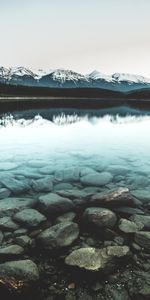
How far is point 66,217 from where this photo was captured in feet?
26.6

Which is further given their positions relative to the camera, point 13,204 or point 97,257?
point 13,204

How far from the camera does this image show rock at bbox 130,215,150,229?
779cm

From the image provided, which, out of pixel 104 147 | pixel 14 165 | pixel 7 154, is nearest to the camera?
pixel 14 165

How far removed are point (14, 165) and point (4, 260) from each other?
8156 millimetres

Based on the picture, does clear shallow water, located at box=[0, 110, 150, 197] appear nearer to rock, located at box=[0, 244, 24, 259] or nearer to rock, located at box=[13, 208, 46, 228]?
rock, located at box=[13, 208, 46, 228]

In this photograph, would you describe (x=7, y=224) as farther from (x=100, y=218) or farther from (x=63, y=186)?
(x=63, y=186)

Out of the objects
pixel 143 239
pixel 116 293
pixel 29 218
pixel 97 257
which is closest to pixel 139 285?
pixel 116 293

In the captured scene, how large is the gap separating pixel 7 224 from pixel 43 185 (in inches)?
134

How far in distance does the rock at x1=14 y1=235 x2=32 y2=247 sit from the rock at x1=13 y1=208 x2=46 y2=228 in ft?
1.67

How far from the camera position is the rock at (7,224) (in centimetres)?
750

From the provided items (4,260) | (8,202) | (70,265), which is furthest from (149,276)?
(8,202)

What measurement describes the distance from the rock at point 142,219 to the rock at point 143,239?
561 millimetres

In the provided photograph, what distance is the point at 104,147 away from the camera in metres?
20.2

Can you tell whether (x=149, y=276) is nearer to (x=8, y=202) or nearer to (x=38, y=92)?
(x=8, y=202)
